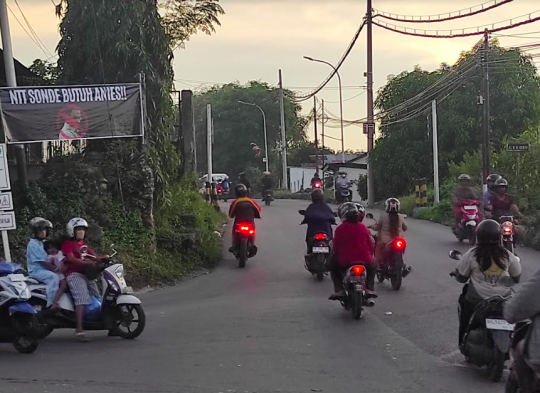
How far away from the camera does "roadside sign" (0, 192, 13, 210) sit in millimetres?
13664

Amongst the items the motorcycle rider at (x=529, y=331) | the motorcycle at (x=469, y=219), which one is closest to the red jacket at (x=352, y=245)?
the motorcycle rider at (x=529, y=331)

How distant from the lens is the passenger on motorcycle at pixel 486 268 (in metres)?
7.70

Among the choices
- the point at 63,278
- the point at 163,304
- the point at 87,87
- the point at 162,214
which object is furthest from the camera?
the point at 162,214

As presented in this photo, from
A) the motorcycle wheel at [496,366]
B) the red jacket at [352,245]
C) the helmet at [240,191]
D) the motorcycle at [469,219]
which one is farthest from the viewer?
the motorcycle at [469,219]

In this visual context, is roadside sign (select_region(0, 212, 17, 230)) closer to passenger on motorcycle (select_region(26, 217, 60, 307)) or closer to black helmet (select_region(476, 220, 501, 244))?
passenger on motorcycle (select_region(26, 217, 60, 307))

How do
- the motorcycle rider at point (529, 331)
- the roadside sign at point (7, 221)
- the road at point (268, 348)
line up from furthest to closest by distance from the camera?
the roadside sign at point (7, 221), the road at point (268, 348), the motorcycle rider at point (529, 331)

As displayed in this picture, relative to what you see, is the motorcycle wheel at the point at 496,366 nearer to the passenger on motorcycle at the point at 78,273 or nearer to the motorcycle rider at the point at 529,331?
the motorcycle rider at the point at 529,331

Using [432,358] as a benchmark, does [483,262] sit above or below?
above

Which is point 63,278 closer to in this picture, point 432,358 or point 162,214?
point 432,358

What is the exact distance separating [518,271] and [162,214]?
12599mm

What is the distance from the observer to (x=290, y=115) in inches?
3290

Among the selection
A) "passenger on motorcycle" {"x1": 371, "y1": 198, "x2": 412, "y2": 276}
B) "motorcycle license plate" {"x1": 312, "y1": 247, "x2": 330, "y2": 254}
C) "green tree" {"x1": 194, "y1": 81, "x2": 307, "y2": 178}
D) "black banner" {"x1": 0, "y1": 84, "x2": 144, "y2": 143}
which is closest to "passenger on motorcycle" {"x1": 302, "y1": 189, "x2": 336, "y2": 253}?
"motorcycle license plate" {"x1": 312, "y1": 247, "x2": 330, "y2": 254}

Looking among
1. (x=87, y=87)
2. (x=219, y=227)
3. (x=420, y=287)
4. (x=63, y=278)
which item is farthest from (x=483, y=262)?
(x=219, y=227)

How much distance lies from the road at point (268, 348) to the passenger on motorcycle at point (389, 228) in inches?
31.8
